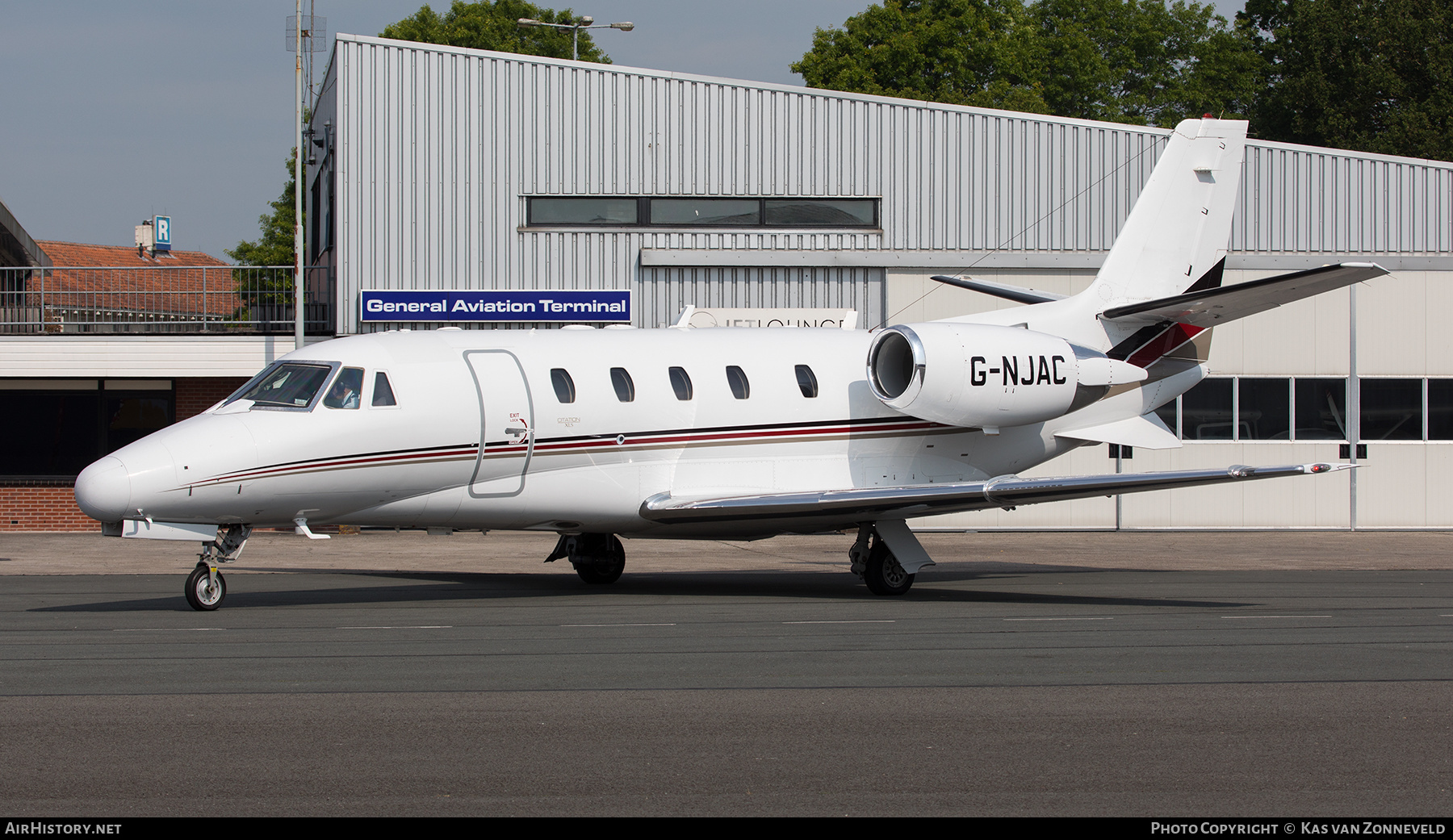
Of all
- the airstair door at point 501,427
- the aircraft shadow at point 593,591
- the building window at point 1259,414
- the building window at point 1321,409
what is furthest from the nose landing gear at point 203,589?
the building window at point 1321,409

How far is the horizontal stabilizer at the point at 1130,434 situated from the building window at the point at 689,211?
9413mm

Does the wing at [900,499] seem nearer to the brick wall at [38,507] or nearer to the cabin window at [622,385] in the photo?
the cabin window at [622,385]

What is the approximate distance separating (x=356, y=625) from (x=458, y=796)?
6481mm

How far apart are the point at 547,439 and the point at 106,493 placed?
441cm

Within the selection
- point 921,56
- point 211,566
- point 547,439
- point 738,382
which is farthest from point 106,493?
point 921,56

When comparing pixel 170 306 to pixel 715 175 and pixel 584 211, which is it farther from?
pixel 715 175

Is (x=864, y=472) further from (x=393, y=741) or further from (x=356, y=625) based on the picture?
(x=393, y=741)

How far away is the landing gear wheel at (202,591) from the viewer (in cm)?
1321

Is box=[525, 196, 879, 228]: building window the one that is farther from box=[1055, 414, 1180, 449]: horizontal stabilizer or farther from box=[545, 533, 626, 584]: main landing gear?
box=[545, 533, 626, 584]: main landing gear

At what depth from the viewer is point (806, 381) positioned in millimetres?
16406

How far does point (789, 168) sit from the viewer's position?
26078mm

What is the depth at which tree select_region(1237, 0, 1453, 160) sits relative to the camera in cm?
5119

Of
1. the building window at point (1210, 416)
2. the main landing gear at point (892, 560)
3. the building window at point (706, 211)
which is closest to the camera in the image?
the main landing gear at point (892, 560)

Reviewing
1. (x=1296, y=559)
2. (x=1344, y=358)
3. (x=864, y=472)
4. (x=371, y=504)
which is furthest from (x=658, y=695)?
(x=1344, y=358)
